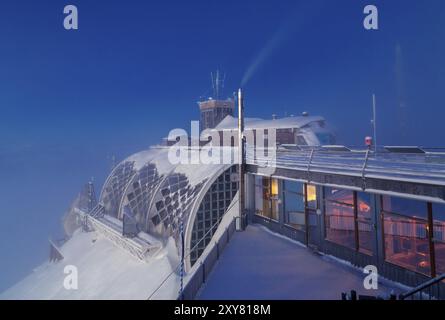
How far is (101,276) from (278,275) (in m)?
17.6

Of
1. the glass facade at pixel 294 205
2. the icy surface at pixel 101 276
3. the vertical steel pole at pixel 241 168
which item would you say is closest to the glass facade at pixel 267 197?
the glass facade at pixel 294 205

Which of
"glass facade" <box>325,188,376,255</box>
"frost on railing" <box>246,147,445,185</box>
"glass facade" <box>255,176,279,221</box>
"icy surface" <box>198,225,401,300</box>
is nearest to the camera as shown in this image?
"frost on railing" <box>246,147,445,185</box>

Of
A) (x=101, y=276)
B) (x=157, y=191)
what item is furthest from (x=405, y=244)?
(x=101, y=276)

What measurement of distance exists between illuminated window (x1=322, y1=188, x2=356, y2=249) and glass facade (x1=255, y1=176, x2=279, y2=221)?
3.08 meters

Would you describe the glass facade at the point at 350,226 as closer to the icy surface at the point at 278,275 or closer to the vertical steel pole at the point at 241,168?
the icy surface at the point at 278,275

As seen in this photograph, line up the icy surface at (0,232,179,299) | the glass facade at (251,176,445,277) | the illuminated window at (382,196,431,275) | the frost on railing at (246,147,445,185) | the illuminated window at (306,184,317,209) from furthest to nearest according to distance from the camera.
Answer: the icy surface at (0,232,179,299)
the illuminated window at (306,184,317,209)
the illuminated window at (382,196,431,275)
the glass facade at (251,176,445,277)
the frost on railing at (246,147,445,185)

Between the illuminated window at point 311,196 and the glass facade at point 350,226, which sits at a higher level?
the illuminated window at point 311,196

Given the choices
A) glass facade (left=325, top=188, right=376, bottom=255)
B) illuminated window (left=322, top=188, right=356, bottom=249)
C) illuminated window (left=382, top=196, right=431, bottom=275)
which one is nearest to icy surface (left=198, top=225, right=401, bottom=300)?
glass facade (left=325, top=188, right=376, bottom=255)

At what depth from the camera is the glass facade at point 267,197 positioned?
1789cm

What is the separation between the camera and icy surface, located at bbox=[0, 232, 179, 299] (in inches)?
794

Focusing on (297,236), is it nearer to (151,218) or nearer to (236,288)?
(236,288)

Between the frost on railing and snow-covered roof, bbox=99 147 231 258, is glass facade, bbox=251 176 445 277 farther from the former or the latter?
snow-covered roof, bbox=99 147 231 258

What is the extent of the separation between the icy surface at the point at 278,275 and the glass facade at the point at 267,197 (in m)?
2.76
